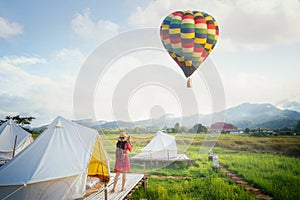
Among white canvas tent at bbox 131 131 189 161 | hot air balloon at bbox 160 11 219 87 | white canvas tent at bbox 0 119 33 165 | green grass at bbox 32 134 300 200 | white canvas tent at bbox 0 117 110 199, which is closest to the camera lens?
white canvas tent at bbox 0 117 110 199

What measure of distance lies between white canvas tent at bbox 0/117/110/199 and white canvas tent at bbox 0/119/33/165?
5464 millimetres

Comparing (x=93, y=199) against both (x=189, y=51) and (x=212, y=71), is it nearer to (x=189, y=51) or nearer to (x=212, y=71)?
(x=189, y=51)

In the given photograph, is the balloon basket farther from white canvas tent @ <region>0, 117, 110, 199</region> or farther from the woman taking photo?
white canvas tent @ <region>0, 117, 110, 199</region>

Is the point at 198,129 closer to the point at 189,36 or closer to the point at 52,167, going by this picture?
the point at 189,36

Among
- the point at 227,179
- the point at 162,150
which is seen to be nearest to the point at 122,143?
the point at 227,179

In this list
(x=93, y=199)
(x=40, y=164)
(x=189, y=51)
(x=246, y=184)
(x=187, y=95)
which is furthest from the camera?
(x=187, y=95)

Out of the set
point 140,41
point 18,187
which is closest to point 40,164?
point 18,187

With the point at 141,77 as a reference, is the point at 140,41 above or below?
above

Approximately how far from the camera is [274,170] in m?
10.3

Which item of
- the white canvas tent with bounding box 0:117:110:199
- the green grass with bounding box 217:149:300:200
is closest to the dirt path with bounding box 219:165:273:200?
the green grass with bounding box 217:149:300:200

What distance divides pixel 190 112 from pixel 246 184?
4636mm

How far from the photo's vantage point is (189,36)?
380 inches

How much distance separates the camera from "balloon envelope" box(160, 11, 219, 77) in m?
9.70

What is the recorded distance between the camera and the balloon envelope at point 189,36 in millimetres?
9703
